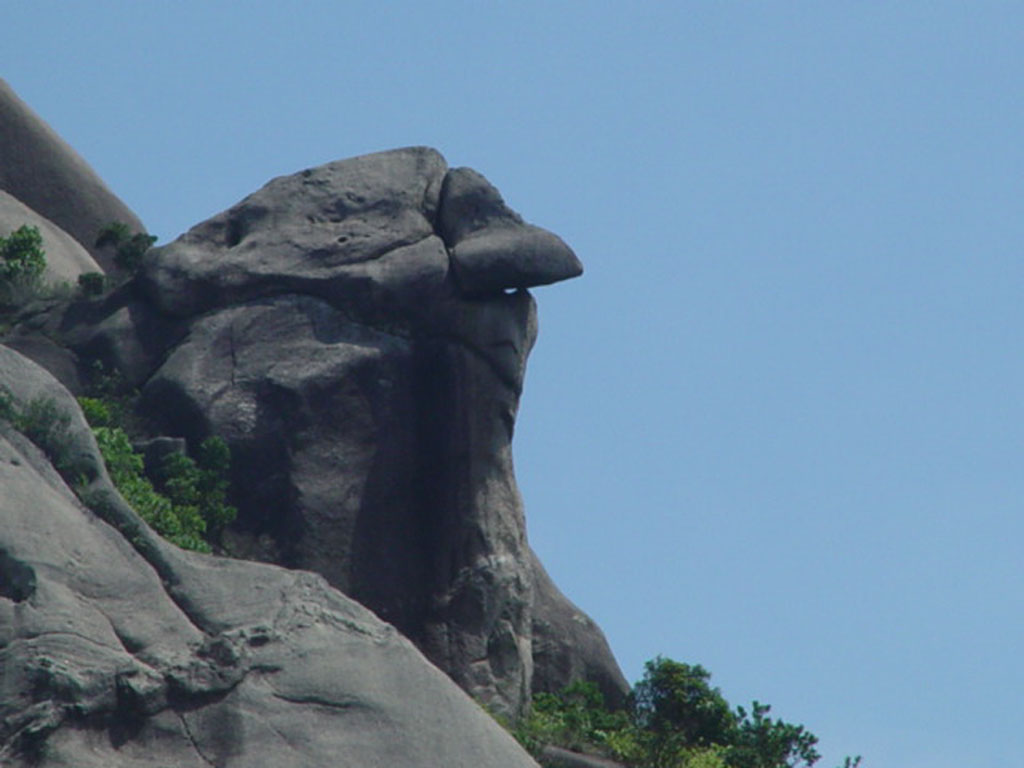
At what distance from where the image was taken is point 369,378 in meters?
37.1

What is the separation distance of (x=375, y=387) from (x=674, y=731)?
711cm

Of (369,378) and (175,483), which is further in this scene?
(369,378)

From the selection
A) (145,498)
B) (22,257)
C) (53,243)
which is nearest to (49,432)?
(145,498)

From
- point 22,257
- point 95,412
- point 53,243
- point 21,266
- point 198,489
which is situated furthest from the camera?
point 53,243

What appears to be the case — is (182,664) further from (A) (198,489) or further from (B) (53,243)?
(B) (53,243)

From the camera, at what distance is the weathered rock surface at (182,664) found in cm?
2366

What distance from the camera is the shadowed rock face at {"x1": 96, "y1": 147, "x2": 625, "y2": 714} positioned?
36.1 meters

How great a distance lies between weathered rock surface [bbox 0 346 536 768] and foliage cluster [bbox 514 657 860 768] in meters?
7.40

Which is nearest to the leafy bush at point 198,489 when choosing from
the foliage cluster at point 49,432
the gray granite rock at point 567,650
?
the gray granite rock at point 567,650

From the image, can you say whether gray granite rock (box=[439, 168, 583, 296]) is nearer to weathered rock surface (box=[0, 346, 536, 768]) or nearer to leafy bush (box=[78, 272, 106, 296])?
leafy bush (box=[78, 272, 106, 296])

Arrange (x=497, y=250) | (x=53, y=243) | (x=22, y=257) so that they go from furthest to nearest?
(x=53, y=243) < (x=22, y=257) < (x=497, y=250)

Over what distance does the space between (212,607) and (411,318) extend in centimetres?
1252

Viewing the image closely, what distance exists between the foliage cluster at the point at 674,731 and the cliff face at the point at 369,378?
143cm

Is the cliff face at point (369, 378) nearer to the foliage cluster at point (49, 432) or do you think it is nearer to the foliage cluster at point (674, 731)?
the foliage cluster at point (674, 731)
